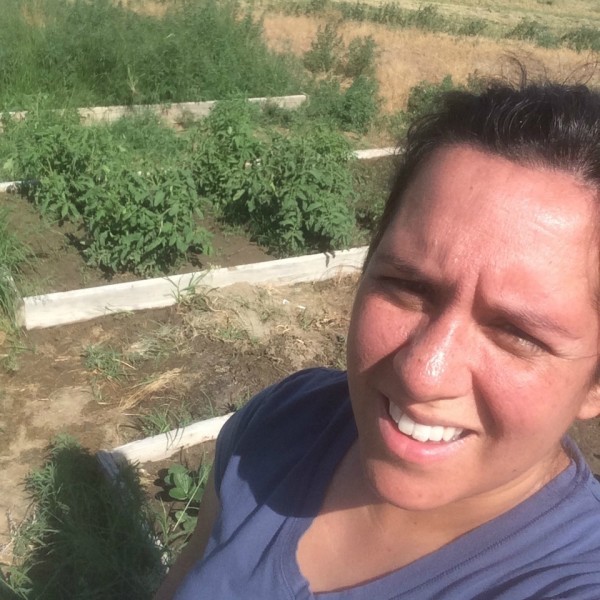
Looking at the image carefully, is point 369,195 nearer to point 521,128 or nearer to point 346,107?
point 346,107

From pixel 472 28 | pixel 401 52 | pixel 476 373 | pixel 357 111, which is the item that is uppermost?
pixel 476 373

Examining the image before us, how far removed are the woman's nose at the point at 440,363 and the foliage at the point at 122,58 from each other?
726 cm

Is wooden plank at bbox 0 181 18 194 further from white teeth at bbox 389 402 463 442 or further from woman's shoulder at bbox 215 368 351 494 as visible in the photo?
white teeth at bbox 389 402 463 442

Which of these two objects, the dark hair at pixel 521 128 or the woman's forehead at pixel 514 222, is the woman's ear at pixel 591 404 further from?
the dark hair at pixel 521 128

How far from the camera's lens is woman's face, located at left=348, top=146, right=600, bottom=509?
1.02 m

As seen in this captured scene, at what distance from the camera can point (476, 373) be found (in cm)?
107

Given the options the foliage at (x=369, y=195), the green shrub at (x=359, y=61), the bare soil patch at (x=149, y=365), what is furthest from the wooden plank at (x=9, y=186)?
the green shrub at (x=359, y=61)

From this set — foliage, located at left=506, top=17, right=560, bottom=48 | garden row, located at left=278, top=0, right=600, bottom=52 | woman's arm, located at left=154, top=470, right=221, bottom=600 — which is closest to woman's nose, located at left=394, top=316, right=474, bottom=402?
woman's arm, located at left=154, top=470, right=221, bottom=600

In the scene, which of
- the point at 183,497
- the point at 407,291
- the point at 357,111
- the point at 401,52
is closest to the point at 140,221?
the point at 183,497

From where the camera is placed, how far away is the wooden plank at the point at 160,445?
3.39m

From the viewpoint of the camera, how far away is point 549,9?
4062 centimetres

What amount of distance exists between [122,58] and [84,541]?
728 centimetres

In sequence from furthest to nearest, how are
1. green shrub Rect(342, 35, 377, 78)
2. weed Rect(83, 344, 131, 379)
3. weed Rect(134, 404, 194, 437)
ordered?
green shrub Rect(342, 35, 377, 78)
weed Rect(83, 344, 131, 379)
weed Rect(134, 404, 194, 437)

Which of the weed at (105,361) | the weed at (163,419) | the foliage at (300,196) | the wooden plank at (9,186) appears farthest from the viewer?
the wooden plank at (9,186)
